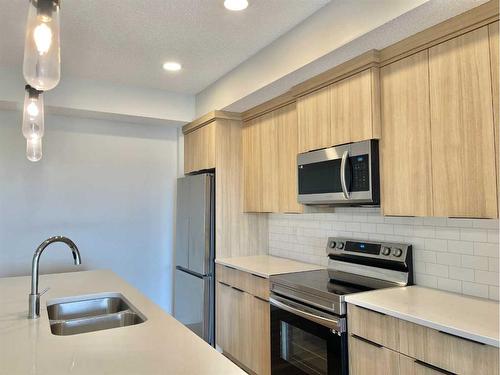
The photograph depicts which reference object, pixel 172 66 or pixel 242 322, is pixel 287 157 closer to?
pixel 172 66

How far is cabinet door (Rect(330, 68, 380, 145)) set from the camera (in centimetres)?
215

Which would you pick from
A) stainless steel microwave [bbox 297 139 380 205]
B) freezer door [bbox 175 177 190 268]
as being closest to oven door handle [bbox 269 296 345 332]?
stainless steel microwave [bbox 297 139 380 205]

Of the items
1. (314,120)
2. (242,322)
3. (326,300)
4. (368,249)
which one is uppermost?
(314,120)

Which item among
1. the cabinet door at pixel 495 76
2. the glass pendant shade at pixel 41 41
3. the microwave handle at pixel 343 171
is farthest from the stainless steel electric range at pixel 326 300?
the glass pendant shade at pixel 41 41

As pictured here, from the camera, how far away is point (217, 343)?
11.0ft

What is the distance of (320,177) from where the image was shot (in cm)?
254

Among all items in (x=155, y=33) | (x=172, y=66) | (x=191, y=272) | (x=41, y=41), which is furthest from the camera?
(x=191, y=272)

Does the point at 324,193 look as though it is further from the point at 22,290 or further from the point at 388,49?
the point at 22,290

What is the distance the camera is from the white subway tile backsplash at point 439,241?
6.24 feet

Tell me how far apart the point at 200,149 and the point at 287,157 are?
44.1 inches

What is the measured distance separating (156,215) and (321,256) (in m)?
2.07

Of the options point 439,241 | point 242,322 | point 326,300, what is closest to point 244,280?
point 242,322

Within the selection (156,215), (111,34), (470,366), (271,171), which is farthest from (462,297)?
(156,215)

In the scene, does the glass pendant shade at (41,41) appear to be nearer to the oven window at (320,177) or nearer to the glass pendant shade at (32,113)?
the glass pendant shade at (32,113)
